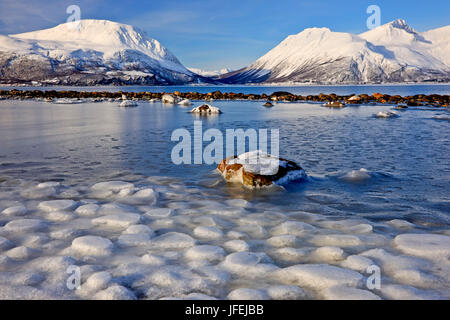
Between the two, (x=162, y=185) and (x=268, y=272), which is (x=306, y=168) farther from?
(x=268, y=272)

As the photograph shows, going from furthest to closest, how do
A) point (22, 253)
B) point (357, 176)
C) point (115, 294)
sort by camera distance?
point (357, 176), point (22, 253), point (115, 294)

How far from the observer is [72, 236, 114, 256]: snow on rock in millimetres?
4238

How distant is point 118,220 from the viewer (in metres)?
5.28

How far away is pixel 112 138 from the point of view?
1376 cm

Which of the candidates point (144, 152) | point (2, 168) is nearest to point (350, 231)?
point (144, 152)

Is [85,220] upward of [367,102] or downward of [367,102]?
downward

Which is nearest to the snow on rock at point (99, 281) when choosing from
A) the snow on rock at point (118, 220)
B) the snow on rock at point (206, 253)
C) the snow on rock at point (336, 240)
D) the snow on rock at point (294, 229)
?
the snow on rock at point (206, 253)

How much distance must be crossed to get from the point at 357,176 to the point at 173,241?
5.25 metres

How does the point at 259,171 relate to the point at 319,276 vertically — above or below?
above

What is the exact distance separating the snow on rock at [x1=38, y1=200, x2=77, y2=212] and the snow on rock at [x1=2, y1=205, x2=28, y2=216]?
0.26 m

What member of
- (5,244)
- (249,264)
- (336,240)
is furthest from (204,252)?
(5,244)

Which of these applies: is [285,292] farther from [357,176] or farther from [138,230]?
[357,176]
